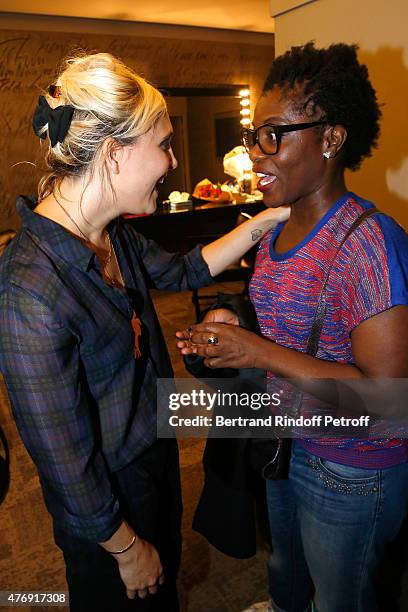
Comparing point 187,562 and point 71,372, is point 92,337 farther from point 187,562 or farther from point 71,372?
point 187,562

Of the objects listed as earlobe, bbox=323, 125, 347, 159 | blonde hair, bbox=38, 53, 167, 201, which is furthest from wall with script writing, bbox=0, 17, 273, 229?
A: earlobe, bbox=323, 125, 347, 159

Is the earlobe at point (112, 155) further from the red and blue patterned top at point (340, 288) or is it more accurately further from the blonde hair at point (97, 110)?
the red and blue patterned top at point (340, 288)

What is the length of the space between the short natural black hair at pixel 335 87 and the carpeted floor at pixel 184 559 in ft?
5.14

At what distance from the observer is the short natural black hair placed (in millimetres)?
938

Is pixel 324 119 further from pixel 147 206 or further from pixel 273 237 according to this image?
pixel 147 206

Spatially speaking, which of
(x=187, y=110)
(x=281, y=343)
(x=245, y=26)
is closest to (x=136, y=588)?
(x=281, y=343)

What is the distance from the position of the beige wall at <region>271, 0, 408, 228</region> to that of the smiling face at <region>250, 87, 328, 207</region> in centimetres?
129

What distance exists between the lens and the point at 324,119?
0.95 metres

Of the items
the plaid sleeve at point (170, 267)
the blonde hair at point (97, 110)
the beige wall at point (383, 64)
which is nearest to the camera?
the blonde hair at point (97, 110)

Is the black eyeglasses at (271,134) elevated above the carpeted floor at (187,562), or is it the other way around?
the black eyeglasses at (271,134)

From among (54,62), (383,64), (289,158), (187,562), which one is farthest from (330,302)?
(54,62)

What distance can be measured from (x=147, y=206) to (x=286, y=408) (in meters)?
0.59

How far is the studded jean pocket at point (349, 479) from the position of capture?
0.98m

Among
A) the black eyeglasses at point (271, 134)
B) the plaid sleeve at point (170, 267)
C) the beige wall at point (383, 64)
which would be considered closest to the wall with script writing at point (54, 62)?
the beige wall at point (383, 64)
